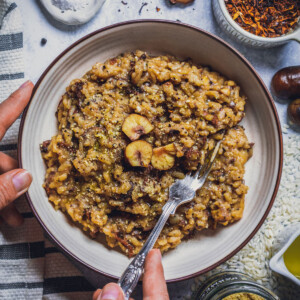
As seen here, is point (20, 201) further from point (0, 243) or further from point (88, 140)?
point (88, 140)

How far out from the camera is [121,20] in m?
3.59

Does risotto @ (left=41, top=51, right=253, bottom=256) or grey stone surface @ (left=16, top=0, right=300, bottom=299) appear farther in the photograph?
grey stone surface @ (left=16, top=0, right=300, bottom=299)

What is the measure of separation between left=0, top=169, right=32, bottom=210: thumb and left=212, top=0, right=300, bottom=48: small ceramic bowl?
218 cm

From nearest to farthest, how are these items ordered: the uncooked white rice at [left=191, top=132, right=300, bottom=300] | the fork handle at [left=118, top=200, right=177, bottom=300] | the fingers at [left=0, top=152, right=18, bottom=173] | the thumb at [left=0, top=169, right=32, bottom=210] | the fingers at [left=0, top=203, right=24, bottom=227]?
the fork handle at [left=118, top=200, right=177, bottom=300]
the thumb at [left=0, top=169, right=32, bottom=210]
the fingers at [left=0, top=152, right=18, bottom=173]
the fingers at [left=0, top=203, right=24, bottom=227]
the uncooked white rice at [left=191, top=132, right=300, bottom=300]

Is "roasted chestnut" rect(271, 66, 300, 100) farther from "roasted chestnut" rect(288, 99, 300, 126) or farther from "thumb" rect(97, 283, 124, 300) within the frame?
"thumb" rect(97, 283, 124, 300)

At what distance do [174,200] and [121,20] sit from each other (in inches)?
73.4

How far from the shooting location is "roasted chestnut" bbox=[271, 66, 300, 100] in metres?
3.37

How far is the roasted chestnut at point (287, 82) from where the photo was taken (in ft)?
11.1

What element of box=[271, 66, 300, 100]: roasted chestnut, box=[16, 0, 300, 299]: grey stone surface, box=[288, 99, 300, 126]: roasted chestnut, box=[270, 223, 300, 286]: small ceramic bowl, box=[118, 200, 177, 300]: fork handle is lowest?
box=[270, 223, 300, 286]: small ceramic bowl

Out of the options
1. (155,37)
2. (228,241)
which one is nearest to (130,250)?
(228,241)

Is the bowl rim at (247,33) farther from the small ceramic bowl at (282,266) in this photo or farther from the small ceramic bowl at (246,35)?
the small ceramic bowl at (282,266)

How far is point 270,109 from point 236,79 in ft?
1.33

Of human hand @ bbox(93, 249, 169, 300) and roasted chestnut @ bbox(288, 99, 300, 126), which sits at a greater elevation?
Answer: roasted chestnut @ bbox(288, 99, 300, 126)

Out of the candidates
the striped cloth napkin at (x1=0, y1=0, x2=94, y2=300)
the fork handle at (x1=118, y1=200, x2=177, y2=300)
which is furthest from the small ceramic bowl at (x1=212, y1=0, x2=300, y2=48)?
the striped cloth napkin at (x1=0, y1=0, x2=94, y2=300)
